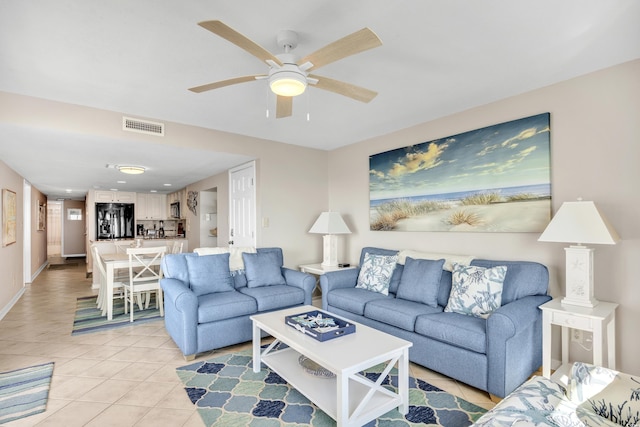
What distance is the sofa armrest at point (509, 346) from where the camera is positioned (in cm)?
219

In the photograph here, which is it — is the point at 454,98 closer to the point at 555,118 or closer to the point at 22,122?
the point at 555,118

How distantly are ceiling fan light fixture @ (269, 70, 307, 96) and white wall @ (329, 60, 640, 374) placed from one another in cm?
219

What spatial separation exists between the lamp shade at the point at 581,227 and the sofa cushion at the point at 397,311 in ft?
3.75

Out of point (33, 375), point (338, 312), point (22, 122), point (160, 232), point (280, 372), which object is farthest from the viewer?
point (160, 232)

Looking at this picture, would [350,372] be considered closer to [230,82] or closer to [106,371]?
[230,82]

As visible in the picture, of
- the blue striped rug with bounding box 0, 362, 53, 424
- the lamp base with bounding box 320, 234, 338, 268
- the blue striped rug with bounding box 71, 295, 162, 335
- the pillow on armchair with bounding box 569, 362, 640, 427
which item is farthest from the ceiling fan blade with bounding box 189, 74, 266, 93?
the blue striped rug with bounding box 71, 295, 162, 335

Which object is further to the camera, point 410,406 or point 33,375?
point 33,375

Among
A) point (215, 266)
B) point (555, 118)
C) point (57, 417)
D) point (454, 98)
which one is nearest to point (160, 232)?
point (215, 266)

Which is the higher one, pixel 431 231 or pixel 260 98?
pixel 260 98

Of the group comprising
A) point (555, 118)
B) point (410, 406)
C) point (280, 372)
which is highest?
point (555, 118)

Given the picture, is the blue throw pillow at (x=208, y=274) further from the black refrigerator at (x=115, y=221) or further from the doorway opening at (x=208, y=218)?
the black refrigerator at (x=115, y=221)

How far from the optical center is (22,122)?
9.56 ft

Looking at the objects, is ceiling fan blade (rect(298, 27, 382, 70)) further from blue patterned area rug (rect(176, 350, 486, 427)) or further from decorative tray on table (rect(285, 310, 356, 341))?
blue patterned area rug (rect(176, 350, 486, 427))

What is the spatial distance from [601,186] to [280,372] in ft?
9.55
